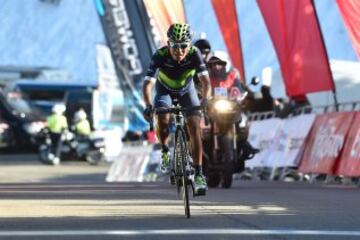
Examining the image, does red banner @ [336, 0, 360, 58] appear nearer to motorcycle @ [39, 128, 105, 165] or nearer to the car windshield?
motorcycle @ [39, 128, 105, 165]

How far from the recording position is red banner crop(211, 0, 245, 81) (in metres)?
22.7

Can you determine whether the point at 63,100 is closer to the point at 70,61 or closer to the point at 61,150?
the point at 70,61

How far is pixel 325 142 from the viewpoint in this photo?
18.8 meters

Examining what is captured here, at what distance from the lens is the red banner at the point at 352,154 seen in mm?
17239

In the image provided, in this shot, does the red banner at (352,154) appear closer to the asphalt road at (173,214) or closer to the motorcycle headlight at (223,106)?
the asphalt road at (173,214)

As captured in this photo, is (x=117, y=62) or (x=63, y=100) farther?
(x=63, y=100)

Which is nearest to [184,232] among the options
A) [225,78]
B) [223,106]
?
[223,106]

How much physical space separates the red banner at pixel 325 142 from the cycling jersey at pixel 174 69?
688 centimetres

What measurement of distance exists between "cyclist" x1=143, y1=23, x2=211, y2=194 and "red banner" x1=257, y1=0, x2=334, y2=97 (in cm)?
751

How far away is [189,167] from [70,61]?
4170cm

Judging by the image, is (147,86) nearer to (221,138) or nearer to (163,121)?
(163,121)

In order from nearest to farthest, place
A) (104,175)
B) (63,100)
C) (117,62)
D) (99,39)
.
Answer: (104,175) → (117,62) → (63,100) → (99,39)

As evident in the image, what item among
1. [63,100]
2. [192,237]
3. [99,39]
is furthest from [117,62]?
[192,237]

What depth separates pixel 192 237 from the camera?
28.1 feet
